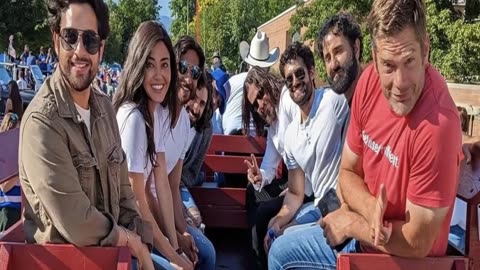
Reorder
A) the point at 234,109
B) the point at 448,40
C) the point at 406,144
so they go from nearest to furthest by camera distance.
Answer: the point at 406,144 < the point at 234,109 < the point at 448,40

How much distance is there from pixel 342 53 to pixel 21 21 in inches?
1464

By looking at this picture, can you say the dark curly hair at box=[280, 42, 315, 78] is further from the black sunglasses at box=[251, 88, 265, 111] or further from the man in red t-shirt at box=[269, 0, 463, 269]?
the man in red t-shirt at box=[269, 0, 463, 269]

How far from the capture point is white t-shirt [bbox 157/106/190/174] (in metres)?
3.52

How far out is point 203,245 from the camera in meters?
3.49

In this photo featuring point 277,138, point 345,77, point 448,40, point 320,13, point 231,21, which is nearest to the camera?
point 345,77

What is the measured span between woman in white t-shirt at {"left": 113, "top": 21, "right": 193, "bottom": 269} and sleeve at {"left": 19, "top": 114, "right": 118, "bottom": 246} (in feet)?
2.41

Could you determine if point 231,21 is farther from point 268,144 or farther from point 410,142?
point 410,142

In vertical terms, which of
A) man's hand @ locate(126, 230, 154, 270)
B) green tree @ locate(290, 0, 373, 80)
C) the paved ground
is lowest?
the paved ground

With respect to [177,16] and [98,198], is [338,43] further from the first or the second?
[177,16]

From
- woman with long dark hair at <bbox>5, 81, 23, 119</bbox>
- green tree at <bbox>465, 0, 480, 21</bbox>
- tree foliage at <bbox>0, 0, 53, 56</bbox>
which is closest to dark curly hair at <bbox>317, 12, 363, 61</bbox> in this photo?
woman with long dark hair at <bbox>5, 81, 23, 119</bbox>

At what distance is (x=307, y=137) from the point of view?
3.42 m

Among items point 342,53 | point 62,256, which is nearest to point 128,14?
point 342,53

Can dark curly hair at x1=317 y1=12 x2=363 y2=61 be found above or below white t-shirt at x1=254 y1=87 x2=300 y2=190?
above

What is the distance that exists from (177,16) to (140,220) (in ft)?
239
